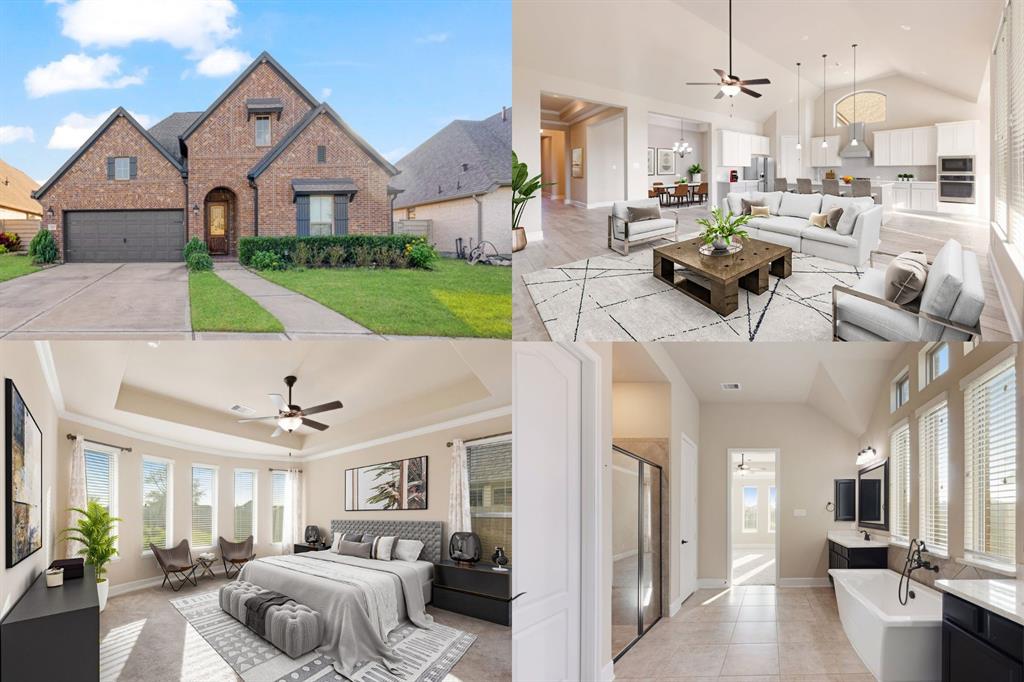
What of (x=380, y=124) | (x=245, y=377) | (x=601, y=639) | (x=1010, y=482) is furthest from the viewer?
(x=380, y=124)

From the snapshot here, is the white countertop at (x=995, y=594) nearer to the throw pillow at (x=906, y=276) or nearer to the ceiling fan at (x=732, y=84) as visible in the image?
the throw pillow at (x=906, y=276)

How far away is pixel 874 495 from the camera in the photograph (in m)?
3.82

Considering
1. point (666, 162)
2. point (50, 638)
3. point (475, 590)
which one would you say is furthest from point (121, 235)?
point (666, 162)

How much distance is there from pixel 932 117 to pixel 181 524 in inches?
149

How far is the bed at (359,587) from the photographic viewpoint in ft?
9.33

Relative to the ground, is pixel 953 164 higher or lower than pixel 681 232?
higher

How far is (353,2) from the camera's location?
4691 mm

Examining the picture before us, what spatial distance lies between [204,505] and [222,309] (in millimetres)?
1619

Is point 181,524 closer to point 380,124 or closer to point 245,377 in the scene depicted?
point 245,377

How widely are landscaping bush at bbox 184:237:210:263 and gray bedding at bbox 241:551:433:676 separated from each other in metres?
2.27

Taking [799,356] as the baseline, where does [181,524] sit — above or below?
below

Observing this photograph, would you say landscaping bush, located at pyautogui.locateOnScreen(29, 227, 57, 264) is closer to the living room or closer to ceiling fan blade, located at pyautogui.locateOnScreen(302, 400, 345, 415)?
ceiling fan blade, located at pyautogui.locateOnScreen(302, 400, 345, 415)

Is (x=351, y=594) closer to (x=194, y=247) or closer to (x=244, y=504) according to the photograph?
(x=244, y=504)

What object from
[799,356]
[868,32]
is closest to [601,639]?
[799,356]
